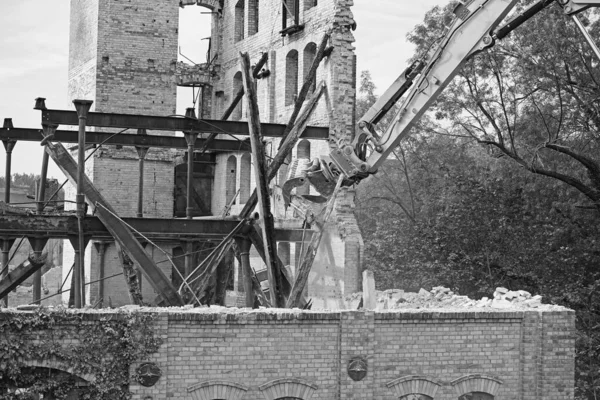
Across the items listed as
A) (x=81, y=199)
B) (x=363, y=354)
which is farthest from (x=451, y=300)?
(x=81, y=199)

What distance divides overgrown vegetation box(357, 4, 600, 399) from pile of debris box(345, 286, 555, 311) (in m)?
5.23

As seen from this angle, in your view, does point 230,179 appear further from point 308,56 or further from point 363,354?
point 363,354

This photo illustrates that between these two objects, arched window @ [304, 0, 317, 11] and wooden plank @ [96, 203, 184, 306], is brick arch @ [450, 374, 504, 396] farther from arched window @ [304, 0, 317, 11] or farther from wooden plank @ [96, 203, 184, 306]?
arched window @ [304, 0, 317, 11]

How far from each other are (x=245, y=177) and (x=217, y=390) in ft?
49.3

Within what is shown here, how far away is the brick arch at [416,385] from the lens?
1309cm

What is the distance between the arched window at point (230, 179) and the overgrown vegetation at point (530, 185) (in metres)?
5.66

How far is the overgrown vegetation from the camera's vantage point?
22.0 m

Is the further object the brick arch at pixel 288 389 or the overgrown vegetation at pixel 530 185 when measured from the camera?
the overgrown vegetation at pixel 530 185

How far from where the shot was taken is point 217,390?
1230 centimetres

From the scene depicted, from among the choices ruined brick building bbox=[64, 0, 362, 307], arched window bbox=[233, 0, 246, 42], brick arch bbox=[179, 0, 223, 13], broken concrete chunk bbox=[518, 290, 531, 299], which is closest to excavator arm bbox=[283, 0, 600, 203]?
broken concrete chunk bbox=[518, 290, 531, 299]

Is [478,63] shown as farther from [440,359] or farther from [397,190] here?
[397,190]

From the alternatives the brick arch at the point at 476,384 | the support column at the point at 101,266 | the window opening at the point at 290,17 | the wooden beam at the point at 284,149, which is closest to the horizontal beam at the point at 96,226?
the wooden beam at the point at 284,149

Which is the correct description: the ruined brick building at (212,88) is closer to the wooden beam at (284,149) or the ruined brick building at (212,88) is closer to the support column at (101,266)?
the support column at (101,266)

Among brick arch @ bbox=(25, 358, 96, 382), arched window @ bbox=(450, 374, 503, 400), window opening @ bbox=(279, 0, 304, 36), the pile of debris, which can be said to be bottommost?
arched window @ bbox=(450, 374, 503, 400)
